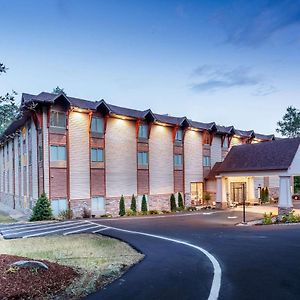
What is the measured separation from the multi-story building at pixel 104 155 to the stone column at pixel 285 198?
12.0 m

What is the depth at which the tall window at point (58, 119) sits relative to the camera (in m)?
26.0

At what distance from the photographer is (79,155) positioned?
27141 millimetres

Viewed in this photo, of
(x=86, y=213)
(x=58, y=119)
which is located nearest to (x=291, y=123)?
(x=86, y=213)

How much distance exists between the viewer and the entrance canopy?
25066mm

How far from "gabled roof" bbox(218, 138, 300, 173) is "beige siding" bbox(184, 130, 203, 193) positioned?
3.58 meters

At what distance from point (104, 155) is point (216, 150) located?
51.5 feet

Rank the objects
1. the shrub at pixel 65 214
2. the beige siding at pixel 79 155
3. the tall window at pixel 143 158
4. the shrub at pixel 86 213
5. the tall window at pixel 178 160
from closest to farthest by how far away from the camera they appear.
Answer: the shrub at pixel 65 214, the beige siding at pixel 79 155, the shrub at pixel 86 213, the tall window at pixel 143 158, the tall window at pixel 178 160

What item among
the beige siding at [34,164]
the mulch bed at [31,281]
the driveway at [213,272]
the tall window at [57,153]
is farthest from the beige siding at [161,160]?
the mulch bed at [31,281]

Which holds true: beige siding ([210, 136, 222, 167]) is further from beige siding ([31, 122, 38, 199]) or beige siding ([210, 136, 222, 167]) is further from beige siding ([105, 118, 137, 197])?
beige siding ([31, 122, 38, 199])

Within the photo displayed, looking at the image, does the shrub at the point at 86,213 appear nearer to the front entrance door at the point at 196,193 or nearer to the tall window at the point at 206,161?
the front entrance door at the point at 196,193

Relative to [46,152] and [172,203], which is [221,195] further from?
[46,152]

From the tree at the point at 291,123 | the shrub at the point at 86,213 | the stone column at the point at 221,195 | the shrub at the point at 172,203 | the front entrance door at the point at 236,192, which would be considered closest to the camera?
the shrub at the point at 86,213

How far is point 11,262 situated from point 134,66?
889 inches

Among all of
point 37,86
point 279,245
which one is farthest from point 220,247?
point 37,86
